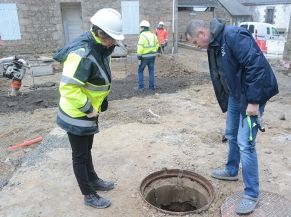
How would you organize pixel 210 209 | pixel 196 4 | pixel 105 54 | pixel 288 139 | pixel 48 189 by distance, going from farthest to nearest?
pixel 196 4 → pixel 288 139 → pixel 48 189 → pixel 210 209 → pixel 105 54

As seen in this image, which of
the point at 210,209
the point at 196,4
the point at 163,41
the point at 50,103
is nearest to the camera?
the point at 210,209

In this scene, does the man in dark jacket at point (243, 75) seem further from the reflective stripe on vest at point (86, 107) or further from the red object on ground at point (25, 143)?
the red object on ground at point (25, 143)

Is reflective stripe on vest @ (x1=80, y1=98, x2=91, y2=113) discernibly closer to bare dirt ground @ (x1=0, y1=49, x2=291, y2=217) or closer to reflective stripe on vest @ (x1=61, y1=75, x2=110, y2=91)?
reflective stripe on vest @ (x1=61, y1=75, x2=110, y2=91)

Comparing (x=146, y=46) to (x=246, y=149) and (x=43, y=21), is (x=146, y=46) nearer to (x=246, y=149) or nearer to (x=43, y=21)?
(x=246, y=149)

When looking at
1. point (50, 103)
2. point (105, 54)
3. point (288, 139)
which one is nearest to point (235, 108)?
point (105, 54)

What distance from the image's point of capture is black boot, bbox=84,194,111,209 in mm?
3277

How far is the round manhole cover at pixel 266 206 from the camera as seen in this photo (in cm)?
309

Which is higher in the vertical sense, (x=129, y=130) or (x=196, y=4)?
(x=196, y=4)

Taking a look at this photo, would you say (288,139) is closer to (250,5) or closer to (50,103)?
(50,103)

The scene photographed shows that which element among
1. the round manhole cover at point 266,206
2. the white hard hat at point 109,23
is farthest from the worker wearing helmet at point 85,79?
the round manhole cover at point 266,206

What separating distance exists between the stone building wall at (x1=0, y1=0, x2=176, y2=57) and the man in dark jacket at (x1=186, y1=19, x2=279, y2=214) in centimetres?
1236

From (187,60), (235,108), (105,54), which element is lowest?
(187,60)

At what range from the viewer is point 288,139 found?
16.5 ft

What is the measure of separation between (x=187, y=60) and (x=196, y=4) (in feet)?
37.3
